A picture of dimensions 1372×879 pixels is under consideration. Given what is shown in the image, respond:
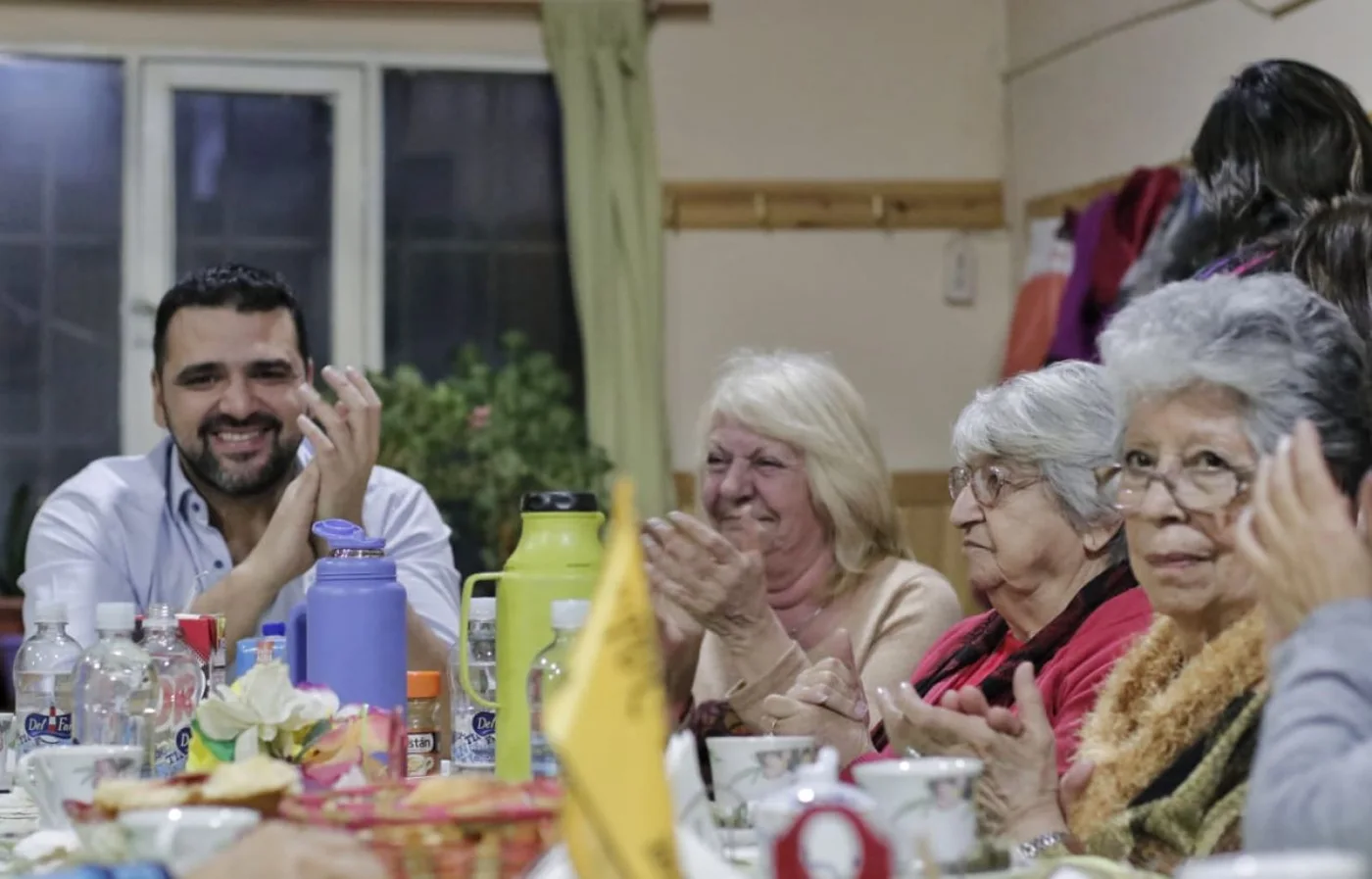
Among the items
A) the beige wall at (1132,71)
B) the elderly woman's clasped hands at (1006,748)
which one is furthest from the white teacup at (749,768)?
the beige wall at (1132,71)

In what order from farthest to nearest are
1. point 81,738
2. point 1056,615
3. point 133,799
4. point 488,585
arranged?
1. point 488,585
2. point 1056,615
3. point 81,738
4. point 133,799

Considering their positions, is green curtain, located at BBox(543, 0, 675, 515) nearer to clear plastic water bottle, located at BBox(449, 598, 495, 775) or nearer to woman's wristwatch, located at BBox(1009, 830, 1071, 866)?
clear plastic water bottle, located at BBox(449, 598, 495, 775)

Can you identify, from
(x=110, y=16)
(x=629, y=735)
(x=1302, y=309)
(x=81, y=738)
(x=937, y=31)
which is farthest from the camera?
(x=937, y=31)

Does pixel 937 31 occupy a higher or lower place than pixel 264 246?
higher

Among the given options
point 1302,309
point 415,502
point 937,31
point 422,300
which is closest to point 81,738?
point 415,502

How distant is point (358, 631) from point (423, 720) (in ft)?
0.72

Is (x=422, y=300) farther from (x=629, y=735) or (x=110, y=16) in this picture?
(x=629, y=735)

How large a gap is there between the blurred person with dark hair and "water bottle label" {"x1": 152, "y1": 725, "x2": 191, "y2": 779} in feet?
5.16

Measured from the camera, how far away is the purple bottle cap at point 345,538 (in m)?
2.01

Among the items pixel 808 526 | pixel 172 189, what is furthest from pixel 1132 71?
pixel 172 189

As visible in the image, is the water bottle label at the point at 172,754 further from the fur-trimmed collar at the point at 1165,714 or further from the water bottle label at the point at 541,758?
the fur-trimmed collar at the point at 1165,714

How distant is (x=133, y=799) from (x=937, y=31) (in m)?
4.46

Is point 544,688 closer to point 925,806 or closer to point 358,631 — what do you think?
point 358,631

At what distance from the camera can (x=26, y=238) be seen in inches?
196
